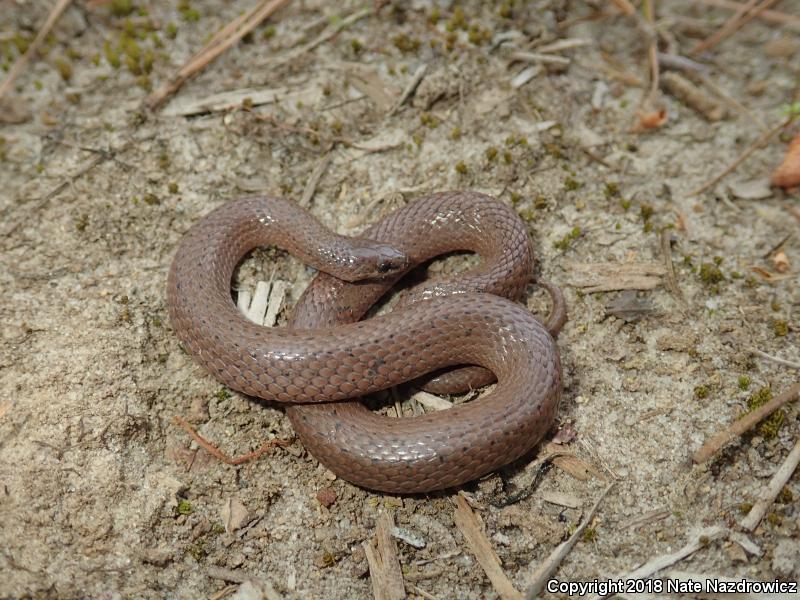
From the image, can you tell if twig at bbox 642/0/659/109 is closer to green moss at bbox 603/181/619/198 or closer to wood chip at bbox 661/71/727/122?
wood chip at bbox 661/71/727/122

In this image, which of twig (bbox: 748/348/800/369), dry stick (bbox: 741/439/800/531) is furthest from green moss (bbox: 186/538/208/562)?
twig (bbox: 748/348/800/369)

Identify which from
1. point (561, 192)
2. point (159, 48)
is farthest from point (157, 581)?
point (159, 48)

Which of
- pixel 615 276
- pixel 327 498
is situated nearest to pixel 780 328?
pixel 615 276

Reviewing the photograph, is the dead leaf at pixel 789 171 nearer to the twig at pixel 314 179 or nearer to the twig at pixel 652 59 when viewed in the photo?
the twig at pixel 652 59

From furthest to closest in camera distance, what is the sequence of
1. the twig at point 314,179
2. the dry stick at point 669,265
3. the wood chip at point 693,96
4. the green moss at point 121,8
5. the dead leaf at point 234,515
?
the green moss at point 121,8, the wood chip at point 693,96, the twig at point 314,179, the dry stick at point 669,265, the dead leaf at point 234,515

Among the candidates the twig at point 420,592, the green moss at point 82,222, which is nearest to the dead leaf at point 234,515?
the twig at point 420,592

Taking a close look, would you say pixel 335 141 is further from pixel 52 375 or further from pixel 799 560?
pixel 799 560
